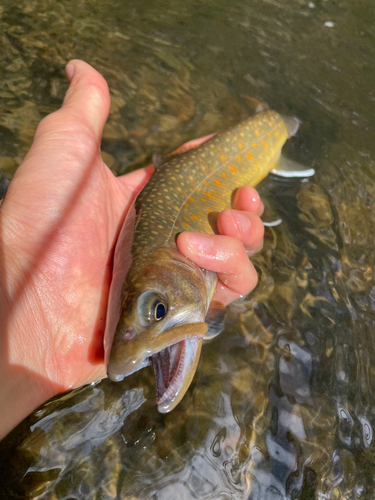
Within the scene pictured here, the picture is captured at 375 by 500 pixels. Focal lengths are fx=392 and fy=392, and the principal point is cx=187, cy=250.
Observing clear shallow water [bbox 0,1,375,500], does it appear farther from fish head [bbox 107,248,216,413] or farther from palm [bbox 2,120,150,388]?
fish head [bbox 107,248,216,413]

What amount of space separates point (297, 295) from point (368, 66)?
18.1 ft

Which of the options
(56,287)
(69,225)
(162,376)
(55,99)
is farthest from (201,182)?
(55,99)

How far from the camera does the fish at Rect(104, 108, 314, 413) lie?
2459 millimetres

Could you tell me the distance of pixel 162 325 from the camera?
2508mm

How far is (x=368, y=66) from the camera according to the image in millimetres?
7367

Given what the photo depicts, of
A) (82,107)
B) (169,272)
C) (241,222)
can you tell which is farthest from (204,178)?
(169,272)

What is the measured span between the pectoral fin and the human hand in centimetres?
183

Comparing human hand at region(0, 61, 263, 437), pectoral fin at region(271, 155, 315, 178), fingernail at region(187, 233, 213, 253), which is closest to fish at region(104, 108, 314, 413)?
fingernail at region(187, 233, 213, 253)

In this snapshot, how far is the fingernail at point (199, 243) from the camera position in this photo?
9.90 ft

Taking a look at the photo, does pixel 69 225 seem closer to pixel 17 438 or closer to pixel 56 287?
pixel 56 287

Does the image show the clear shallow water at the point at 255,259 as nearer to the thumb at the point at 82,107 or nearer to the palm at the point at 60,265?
the palm at the point at 60,265

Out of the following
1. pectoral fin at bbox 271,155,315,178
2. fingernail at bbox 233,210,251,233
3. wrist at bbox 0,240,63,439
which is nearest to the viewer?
wrist at bbox 0,240,63,439

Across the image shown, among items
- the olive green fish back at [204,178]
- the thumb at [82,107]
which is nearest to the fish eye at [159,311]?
the olive green fish back at [204,178]

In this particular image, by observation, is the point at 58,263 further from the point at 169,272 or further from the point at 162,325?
the point at 162,325
